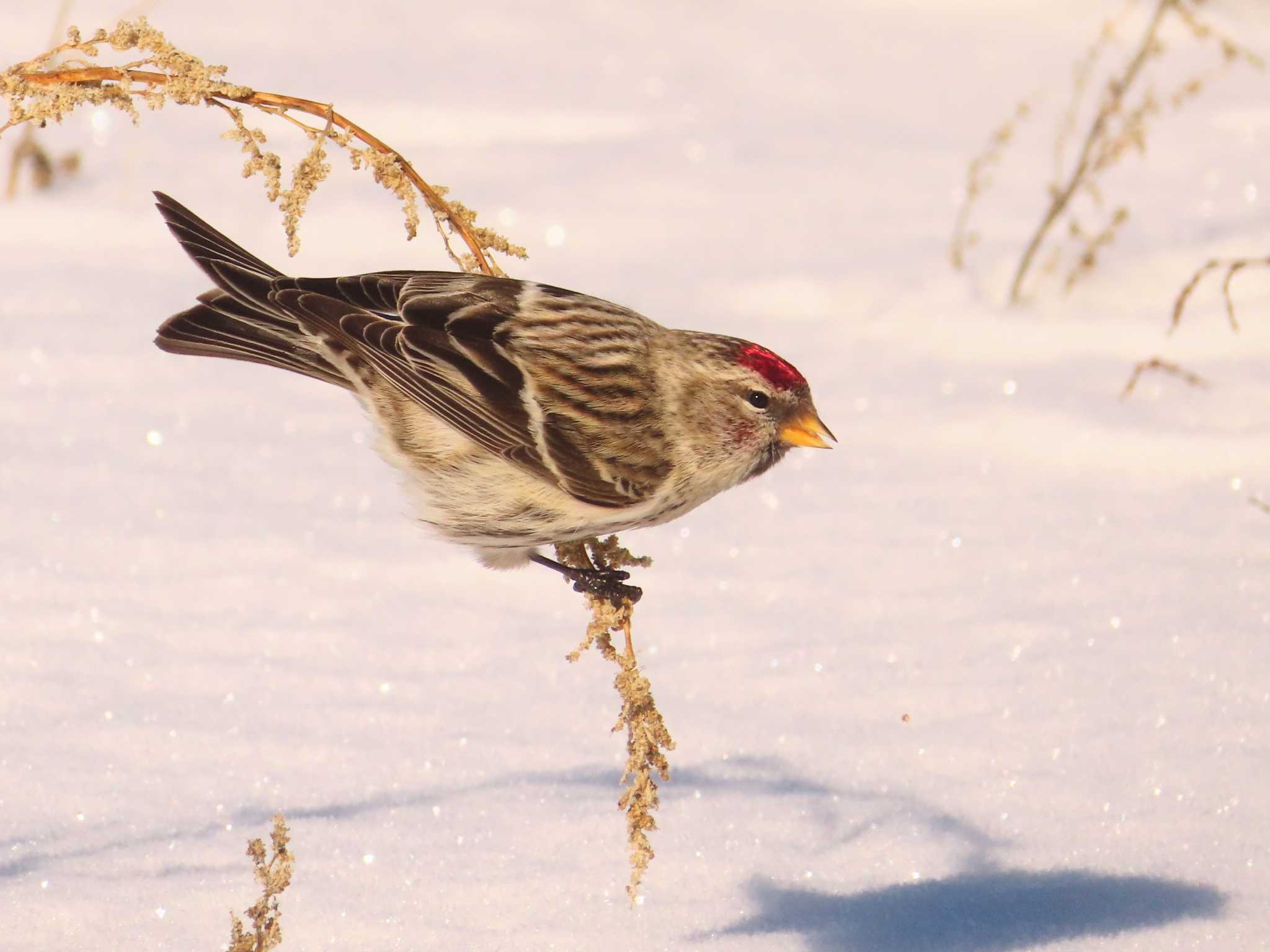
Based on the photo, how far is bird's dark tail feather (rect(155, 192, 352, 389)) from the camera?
3.38 metres

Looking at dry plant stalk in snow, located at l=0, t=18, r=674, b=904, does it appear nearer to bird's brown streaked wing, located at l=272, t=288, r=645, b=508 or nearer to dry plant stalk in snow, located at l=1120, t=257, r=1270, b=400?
bird's brown streaked wing, located at l=272, t=288, r=645, b=508

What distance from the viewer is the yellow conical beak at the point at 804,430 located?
3.54 meters

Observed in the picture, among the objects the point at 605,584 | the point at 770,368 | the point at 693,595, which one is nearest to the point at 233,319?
the point at 605,584

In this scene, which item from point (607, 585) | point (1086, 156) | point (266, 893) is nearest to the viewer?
point (266, 893)

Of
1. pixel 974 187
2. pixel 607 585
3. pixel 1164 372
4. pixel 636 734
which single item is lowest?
pixel 636 734

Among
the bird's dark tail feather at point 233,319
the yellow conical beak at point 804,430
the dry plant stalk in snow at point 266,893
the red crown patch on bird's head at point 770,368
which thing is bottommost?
the dry plant stalk in snow at point 266,893

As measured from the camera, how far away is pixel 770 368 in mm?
3488

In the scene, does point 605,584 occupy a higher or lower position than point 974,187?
lower

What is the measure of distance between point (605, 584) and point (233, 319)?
104cm

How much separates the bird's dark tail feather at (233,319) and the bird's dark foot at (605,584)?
0.77 meters

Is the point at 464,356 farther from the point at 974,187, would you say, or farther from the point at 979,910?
the point at 974,187

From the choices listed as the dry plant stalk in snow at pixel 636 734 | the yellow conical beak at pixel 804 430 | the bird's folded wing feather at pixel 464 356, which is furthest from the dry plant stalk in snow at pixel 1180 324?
the dry plant stalk in snow at pixel 636 734

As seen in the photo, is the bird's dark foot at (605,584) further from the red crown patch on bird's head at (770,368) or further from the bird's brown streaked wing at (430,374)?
the red crown patch on bird's head at (770,368)

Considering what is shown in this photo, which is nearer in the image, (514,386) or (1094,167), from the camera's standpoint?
(514,386)
